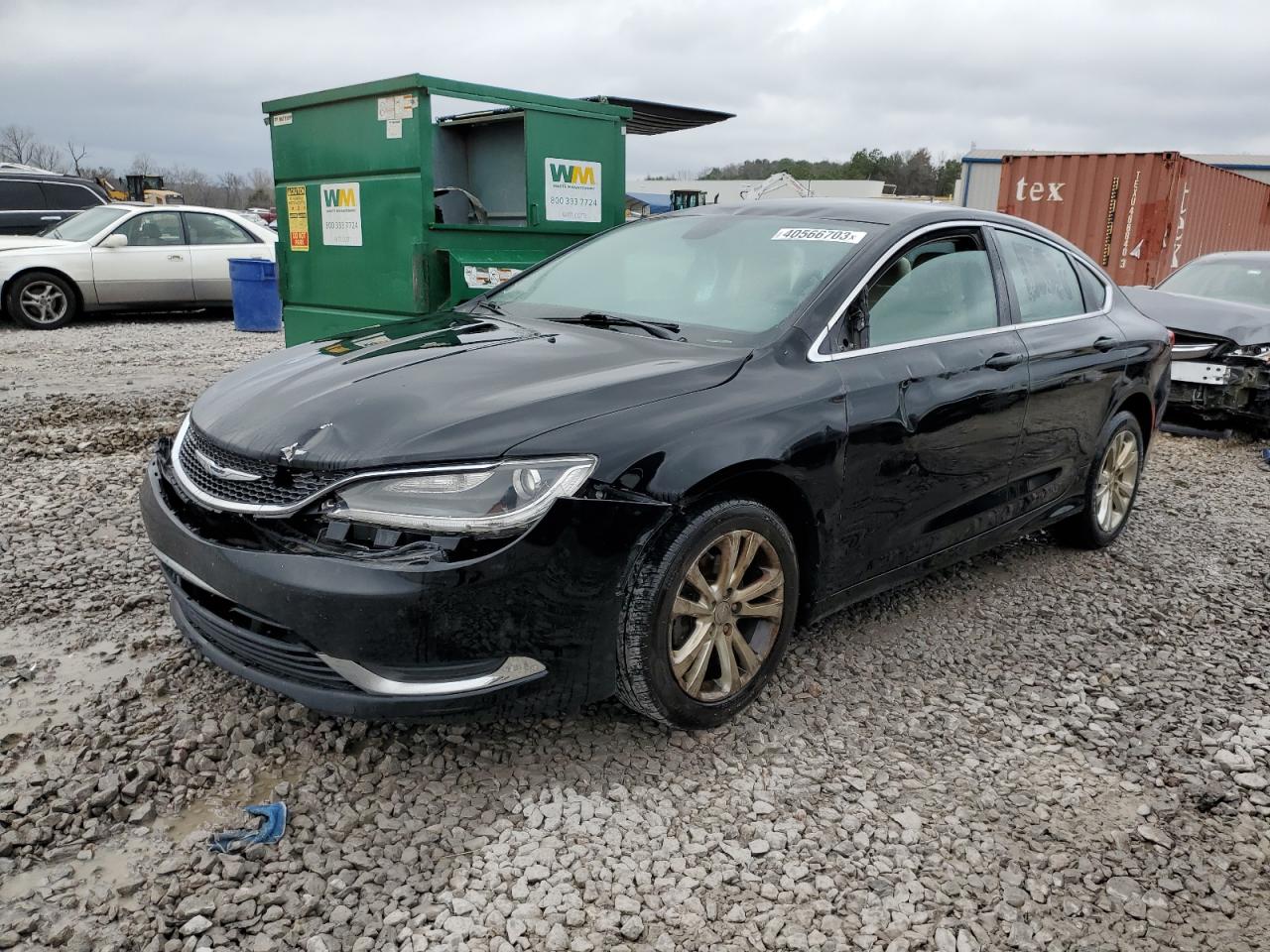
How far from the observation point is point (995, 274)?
13.4 ft

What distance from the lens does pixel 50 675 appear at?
326cm

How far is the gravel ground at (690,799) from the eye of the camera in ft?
7.57

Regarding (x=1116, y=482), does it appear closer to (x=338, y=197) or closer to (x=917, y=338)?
(x=917, y=338)

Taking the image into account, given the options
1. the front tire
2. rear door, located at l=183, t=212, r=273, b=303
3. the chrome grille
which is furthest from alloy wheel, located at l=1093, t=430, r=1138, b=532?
rear door, located at l=183, t=212, r=273, b=303

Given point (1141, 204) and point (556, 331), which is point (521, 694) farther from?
point (1141, 204)

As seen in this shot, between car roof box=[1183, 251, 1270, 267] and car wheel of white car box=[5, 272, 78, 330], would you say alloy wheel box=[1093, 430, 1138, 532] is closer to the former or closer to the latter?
car roof box=[1183, 251, 1270, 267]

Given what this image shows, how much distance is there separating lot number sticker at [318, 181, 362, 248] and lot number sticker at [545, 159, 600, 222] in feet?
3.88

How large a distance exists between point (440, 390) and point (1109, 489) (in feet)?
11.8

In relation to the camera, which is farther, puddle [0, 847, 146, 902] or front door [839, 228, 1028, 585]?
front door [839, 228, 1028, 585]

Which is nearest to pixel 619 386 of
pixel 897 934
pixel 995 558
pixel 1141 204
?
pixel 897 934

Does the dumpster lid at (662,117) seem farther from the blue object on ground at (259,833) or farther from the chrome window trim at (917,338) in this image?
the blue object on ground at (259,833)

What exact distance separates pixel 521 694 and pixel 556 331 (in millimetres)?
1394

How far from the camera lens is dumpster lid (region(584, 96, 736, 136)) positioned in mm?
7697

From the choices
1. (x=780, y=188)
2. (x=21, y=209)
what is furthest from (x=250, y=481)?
(x=780, y=188)
